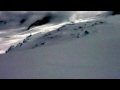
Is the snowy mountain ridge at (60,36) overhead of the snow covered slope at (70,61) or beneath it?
overhead

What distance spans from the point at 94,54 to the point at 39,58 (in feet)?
2.78

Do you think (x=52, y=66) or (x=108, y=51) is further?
(x=108, y=51)

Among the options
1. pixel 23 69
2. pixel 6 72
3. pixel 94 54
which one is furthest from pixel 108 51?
pixel 6 72

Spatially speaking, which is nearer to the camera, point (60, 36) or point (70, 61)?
point (70, 61)

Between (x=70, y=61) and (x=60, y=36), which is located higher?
(x=60, y=36)

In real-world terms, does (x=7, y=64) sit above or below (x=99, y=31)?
below

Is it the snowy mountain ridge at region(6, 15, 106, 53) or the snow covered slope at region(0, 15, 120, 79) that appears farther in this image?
the snowy mountain ridge at region(6, 15, 106, 53)

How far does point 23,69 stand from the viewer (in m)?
2.83

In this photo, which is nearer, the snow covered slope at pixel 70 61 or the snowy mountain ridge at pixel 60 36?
the snow covered slope at pixel 70 61

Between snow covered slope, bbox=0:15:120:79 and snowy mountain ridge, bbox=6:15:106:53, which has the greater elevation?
snowy mountain ridge, bbox=6:15:106:53
